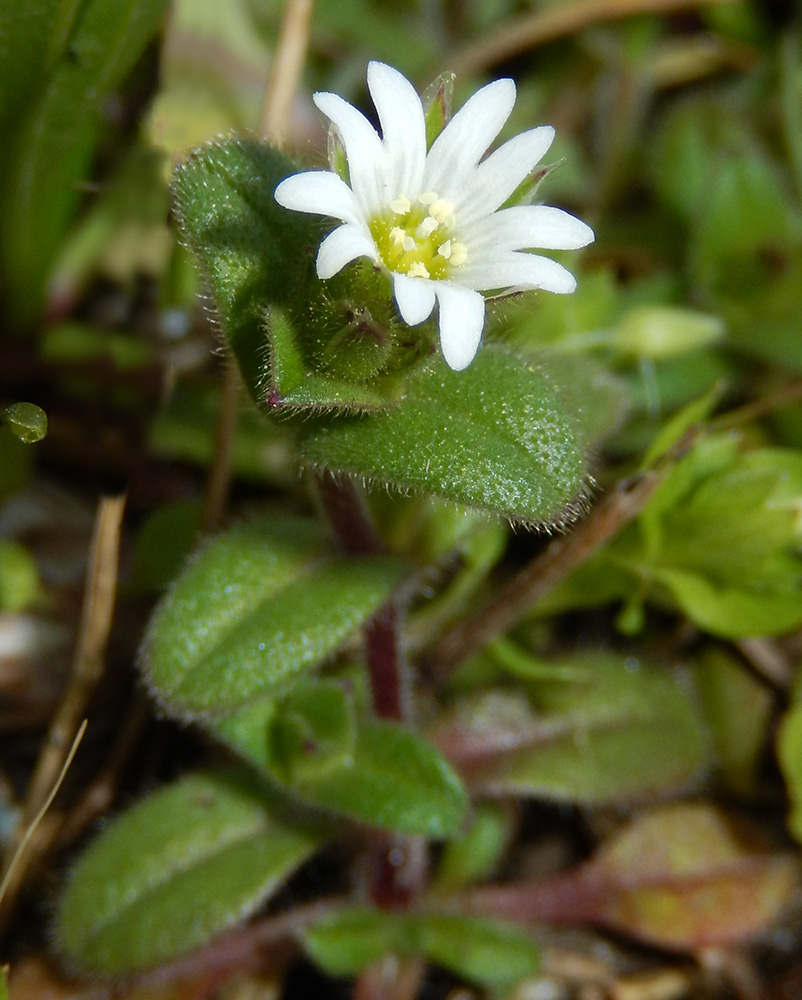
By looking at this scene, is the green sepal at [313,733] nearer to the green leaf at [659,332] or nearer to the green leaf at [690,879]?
the green leaf at [690,879]

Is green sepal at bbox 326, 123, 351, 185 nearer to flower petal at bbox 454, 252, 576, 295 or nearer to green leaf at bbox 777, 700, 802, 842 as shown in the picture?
flower petal at bbox 454, 252, 576, 295

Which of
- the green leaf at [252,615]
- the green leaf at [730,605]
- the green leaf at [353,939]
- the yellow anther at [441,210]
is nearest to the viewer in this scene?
the yellow anther at [441,210]

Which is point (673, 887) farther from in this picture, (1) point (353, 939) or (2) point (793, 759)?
(1) point (353, 939)

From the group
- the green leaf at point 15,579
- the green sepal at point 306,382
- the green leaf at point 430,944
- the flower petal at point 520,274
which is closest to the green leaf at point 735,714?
the green leaf at point 430,944

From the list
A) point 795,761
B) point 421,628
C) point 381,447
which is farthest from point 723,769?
point 381,447

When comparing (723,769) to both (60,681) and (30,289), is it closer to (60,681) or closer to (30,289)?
(60,681)

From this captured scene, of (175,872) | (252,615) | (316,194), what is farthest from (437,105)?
(175,872)

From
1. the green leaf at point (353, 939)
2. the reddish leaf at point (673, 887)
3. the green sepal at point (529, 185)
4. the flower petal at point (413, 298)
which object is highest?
the green sepal at point (529, 185)
